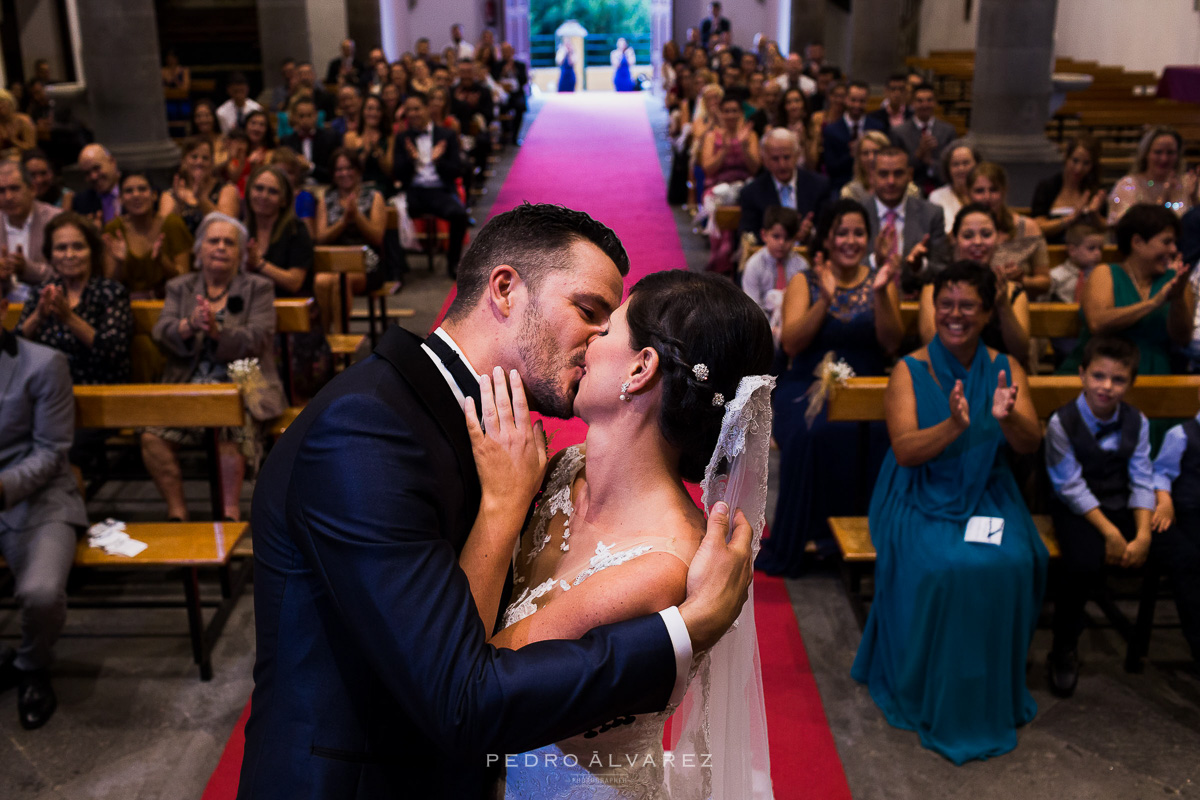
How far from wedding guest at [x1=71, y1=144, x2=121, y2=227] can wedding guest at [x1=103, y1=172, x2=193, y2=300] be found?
99 centimetres

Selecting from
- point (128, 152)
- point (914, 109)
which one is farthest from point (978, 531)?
point (128, 152)

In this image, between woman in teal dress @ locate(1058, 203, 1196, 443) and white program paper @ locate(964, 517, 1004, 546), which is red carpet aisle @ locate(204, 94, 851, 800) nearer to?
white program paper @ locate(964, 517, 1004, 546)

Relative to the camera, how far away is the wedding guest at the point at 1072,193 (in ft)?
22.8

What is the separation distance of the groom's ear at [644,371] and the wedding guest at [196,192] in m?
5.36

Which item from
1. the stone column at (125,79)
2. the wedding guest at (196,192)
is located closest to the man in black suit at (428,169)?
the wedding guest at (196,192)

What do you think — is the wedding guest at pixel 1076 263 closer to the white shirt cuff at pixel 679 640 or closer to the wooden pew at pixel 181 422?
the wooden pew at pixel 181 422

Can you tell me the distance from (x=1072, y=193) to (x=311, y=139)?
6.66 metres

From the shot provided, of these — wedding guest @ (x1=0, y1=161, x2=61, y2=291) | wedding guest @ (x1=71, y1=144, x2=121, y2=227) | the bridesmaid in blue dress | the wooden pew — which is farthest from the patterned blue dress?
wedding guest @ (x1=71, y1=144, x2=121, y2=227)

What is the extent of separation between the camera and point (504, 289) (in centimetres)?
194

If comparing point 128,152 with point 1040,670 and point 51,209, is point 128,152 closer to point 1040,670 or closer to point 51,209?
point 51,209

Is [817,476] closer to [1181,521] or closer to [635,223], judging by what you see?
[1181,521]

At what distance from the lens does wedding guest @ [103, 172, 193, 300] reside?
6.28m

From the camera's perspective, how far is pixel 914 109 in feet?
32.9

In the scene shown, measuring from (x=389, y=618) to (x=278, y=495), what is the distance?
327 millimetres
